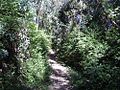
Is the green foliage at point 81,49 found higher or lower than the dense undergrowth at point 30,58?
higher

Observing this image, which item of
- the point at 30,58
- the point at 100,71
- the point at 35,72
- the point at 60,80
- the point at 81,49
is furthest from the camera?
the point at 81,49

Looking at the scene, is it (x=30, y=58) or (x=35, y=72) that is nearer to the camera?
(x=35, y=72)

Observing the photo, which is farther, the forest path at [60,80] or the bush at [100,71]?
the forest path at [60,80]

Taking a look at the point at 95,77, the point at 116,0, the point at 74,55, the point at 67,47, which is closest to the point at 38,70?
the point at 95,77

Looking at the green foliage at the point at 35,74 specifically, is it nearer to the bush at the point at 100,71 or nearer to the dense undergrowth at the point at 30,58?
the dense undergrowth at the point at 30,58

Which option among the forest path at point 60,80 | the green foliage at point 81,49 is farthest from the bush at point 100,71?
the forest path at point 60,80

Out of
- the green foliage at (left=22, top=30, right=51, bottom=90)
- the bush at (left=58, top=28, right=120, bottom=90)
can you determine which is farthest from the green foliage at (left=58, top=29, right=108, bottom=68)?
the green foliage at (left=22, top=30, right=51, bottom=90)

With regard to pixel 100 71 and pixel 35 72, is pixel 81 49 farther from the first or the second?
pixel 35 72

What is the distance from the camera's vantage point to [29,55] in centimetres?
1278

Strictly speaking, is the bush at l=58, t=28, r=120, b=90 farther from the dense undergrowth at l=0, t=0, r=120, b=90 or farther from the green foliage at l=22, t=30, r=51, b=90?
the green foliage at l=22, t=30, r=51, b=90

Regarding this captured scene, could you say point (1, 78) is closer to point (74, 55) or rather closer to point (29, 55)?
point (29, 55)

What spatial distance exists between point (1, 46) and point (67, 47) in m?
→ 10.4

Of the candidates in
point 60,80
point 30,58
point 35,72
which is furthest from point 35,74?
point 60,80

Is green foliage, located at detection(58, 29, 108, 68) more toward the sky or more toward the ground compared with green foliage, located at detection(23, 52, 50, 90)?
more toward the sky
